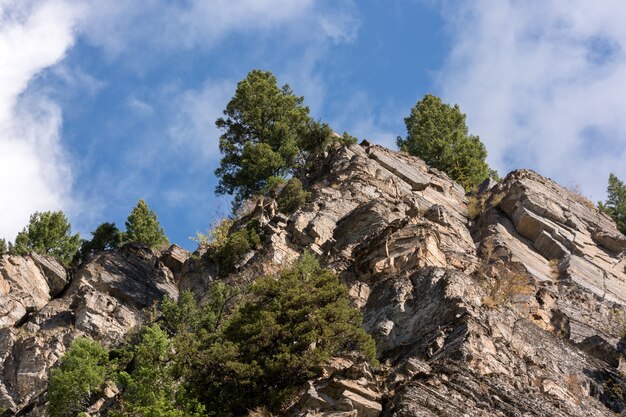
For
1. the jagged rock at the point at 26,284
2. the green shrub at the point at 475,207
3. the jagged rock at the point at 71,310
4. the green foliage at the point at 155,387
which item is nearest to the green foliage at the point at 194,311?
the jagged rock at the point at 71,310

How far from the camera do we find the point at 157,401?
24062 mm

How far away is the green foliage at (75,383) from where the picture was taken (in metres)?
26.7

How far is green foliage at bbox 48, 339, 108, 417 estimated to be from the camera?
26688 millimetres

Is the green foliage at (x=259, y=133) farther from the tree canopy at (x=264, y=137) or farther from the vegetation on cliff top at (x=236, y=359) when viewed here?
the vegetation on cliff top at (x=236, y=359)

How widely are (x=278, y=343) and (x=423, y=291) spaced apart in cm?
565

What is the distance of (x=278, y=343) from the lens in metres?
25.7

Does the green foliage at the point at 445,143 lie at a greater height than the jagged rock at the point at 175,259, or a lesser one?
greater

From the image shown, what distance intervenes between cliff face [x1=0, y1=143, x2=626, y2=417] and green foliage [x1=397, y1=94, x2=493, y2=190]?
689 centimetres

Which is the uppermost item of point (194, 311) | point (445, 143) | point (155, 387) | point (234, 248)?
point (445, 143)

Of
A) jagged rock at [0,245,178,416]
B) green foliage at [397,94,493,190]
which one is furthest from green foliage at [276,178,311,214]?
green foliage at [397,94,493,190]

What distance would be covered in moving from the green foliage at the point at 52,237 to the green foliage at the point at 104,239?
1.57ft

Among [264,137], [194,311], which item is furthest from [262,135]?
[194,311]

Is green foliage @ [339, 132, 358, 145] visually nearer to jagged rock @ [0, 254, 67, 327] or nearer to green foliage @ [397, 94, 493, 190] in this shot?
green foliage @ [397, 94, 493, 190]

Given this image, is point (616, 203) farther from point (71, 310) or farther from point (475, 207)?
point (71, 310)
